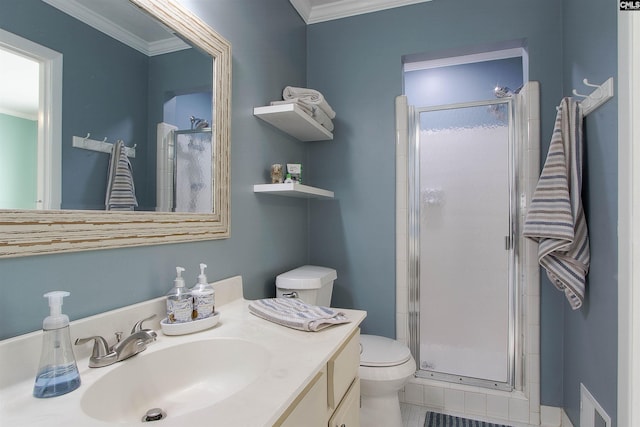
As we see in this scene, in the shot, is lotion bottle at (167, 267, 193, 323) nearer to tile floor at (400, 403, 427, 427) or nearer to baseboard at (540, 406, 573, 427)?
tile floor at (400, 403, 427, 427)

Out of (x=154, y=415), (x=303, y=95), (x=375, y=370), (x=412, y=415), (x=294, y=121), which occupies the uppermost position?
(x=303, y=95)

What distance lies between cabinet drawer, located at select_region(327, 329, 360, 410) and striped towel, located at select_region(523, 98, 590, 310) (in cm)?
105

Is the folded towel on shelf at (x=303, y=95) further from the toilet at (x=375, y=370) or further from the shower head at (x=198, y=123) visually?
the toilet at (x=375, y=370)

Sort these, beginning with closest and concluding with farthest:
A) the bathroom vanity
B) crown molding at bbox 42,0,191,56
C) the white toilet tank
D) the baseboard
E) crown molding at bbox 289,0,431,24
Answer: the bathroom vanity → crown molding at bbox 42,0,191,56 → the white toilet tank → the baseboard → crown molding at bbox 289,0,431,24

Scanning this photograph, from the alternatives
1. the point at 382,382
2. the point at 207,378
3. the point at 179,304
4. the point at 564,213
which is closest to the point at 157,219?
the point at 179,304

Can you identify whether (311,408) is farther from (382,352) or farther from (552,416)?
(552,416)

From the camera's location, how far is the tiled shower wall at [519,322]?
5.99 ft

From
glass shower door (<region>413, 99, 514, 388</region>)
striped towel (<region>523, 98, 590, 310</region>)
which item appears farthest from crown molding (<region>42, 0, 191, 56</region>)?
striped towel (<region>523, 98, 590, 310</region>)

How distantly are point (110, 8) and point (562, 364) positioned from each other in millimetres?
2505

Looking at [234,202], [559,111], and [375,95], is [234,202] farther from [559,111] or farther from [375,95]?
[559,111]

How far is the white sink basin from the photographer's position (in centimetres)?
74

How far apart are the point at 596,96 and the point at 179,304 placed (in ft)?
5.84

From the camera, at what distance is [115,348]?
79 centimetres

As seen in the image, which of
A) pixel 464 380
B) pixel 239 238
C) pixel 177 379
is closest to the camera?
pixel 177 379
